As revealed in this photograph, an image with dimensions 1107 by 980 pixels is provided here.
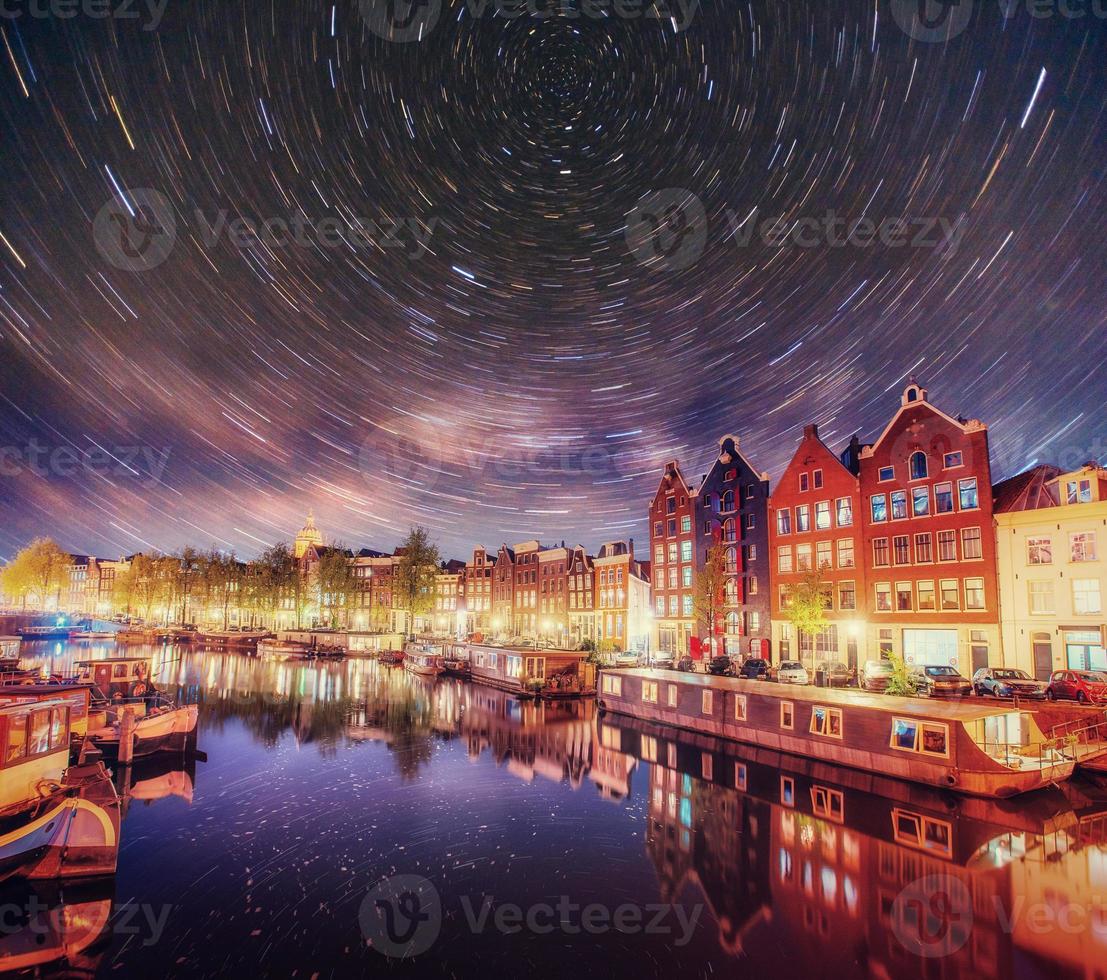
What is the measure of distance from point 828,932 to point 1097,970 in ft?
21.8

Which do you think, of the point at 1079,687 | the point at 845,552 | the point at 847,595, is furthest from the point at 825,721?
the point at 845,552

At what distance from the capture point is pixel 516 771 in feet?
120

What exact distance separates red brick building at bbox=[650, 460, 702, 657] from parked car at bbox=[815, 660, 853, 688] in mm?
21460

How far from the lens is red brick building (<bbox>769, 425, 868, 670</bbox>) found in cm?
5638

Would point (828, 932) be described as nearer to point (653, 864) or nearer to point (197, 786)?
point (653, 864)

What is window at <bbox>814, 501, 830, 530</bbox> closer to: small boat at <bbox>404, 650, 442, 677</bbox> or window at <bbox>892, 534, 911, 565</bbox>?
window at <bbox>892, 534, 911, 565</bbox>

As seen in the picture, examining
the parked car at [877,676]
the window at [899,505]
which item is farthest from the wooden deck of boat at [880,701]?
the window at [899,505]

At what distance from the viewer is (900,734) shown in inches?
1236

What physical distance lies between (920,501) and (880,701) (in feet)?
77.7

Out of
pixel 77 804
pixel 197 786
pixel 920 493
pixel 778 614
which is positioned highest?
pixel 920 493

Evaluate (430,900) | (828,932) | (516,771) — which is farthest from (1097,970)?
(516,771)

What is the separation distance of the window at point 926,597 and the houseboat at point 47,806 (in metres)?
54.1

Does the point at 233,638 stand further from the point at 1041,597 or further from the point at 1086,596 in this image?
the point at 1086,596

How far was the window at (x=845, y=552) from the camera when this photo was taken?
188 feet
